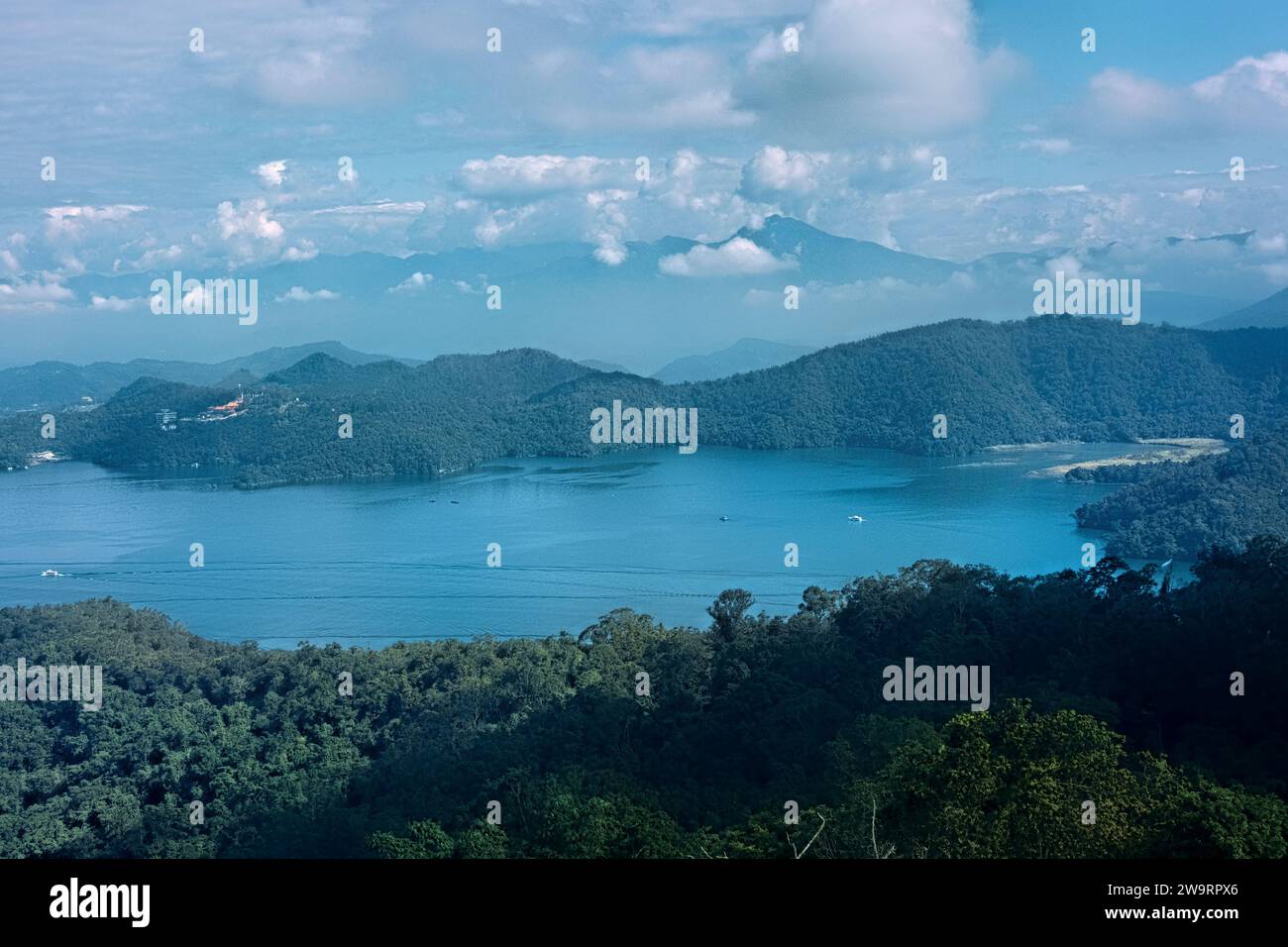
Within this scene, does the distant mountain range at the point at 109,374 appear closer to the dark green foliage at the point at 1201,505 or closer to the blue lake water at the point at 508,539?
the blue lake water at the point at 508,539

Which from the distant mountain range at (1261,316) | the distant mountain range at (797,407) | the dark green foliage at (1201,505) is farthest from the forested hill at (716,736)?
the distant mountain range at (1261,316)

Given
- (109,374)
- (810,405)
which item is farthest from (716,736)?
(109,374)

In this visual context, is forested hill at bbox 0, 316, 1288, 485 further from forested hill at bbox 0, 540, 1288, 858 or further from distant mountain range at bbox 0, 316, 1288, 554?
forested hill at bbox 0, 540, 1288, 858

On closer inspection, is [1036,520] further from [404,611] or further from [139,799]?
[139,799]

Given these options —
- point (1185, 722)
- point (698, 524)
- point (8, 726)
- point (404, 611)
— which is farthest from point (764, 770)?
point (698, 524)

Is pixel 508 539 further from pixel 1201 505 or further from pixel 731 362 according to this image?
pixel 731 362
